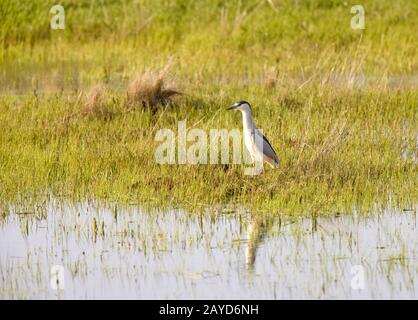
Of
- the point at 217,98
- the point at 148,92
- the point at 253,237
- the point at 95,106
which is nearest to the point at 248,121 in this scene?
the point at 253,237

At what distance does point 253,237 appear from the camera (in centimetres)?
746

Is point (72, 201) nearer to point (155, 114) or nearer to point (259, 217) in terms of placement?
point (259, 217)

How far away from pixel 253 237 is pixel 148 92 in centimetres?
447

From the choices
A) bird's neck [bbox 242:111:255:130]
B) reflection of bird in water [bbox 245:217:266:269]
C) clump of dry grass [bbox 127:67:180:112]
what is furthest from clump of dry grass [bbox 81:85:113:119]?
reflection of bird in water [bbox 245:217:266:269]

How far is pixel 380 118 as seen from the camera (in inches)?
457

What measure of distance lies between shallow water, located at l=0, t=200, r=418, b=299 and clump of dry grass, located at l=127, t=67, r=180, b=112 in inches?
131

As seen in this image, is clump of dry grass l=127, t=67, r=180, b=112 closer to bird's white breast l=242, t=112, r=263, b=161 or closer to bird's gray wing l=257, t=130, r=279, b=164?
bird's white breast l=242, t=112, r=263, b=161

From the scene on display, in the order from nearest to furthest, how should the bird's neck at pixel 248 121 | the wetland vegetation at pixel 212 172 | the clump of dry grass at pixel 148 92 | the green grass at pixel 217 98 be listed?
the wetland vegetation at pixel 212 172 < the green grass at pixel 217 98 < the bird's neck at pixel 248 121 < the clump of dry grass at pixel 148 92

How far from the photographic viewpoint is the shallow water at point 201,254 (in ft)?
21.0

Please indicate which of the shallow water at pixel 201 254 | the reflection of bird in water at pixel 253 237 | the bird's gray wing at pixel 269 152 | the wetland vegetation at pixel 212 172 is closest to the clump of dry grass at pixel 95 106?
Result: the wetland vegetation at pixel 212 172

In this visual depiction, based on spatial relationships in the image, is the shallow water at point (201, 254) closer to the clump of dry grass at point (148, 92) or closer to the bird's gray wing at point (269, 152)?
the bird's gray wing at point (269, 152)

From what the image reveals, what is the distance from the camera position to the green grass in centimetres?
877

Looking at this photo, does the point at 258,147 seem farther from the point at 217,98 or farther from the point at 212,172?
the point at 217,98

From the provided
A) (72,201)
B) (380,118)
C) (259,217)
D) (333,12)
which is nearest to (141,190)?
(72,201)
